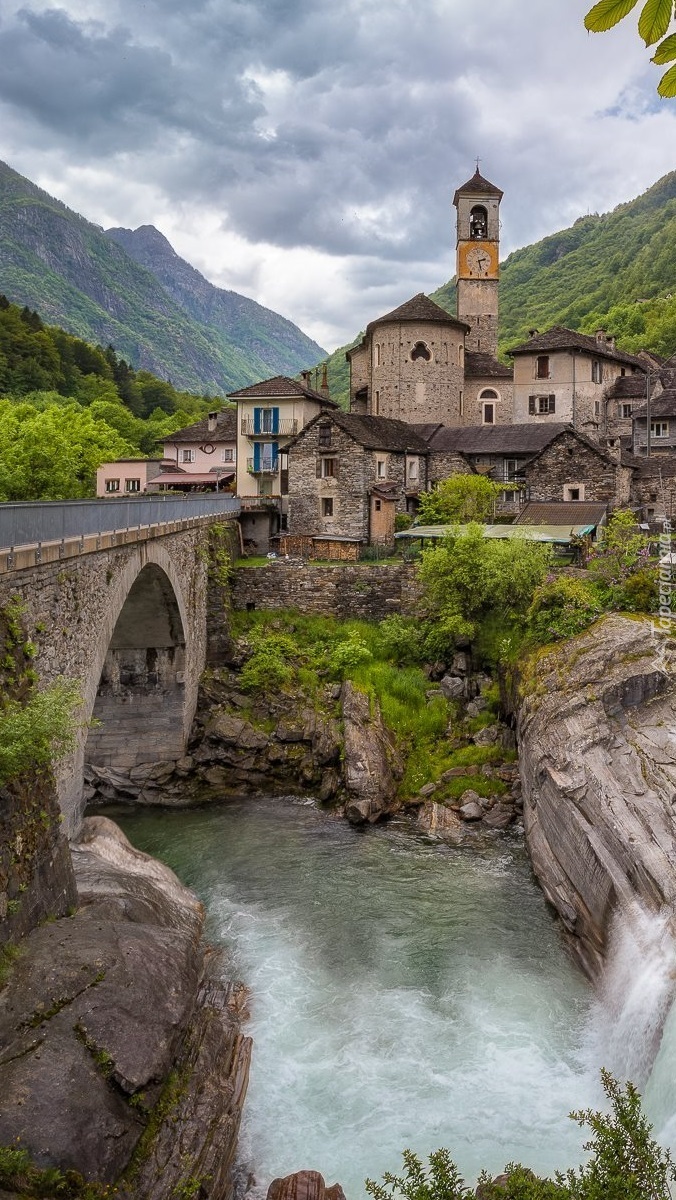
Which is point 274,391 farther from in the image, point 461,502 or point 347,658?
point 347,658

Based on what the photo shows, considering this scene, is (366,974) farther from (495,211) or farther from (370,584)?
(495,211)

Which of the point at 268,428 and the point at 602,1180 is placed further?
the point at 268,428

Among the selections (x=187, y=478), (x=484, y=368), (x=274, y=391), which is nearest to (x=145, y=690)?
(x=274, y=391)

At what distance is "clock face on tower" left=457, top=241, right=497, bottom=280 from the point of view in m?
58.0

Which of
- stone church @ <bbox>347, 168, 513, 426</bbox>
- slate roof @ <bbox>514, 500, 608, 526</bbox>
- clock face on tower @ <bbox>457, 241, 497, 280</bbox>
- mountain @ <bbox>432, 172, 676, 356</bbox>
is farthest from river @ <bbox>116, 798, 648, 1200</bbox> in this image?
mountain @ <bbox>432, 172, 676, 356</bbox>

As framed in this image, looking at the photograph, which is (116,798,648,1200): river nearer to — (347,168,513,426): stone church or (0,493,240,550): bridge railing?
(0,493,240,550): bridge railing

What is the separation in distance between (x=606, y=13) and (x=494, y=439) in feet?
139

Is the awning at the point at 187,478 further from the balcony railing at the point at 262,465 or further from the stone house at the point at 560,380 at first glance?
the stone house at the point at 560,380

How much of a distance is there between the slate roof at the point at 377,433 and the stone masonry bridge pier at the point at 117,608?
803 centimetres

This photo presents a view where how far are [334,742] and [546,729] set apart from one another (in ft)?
25.4

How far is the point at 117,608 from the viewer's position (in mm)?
18375

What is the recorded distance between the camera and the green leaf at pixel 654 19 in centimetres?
321

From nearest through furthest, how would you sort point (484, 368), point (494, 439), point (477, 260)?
point (494, 439), point (484, 368), point (477, 260)

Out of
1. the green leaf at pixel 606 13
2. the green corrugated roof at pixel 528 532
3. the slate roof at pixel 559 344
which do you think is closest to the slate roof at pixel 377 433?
the green corrugated roof at pixel 528 532
